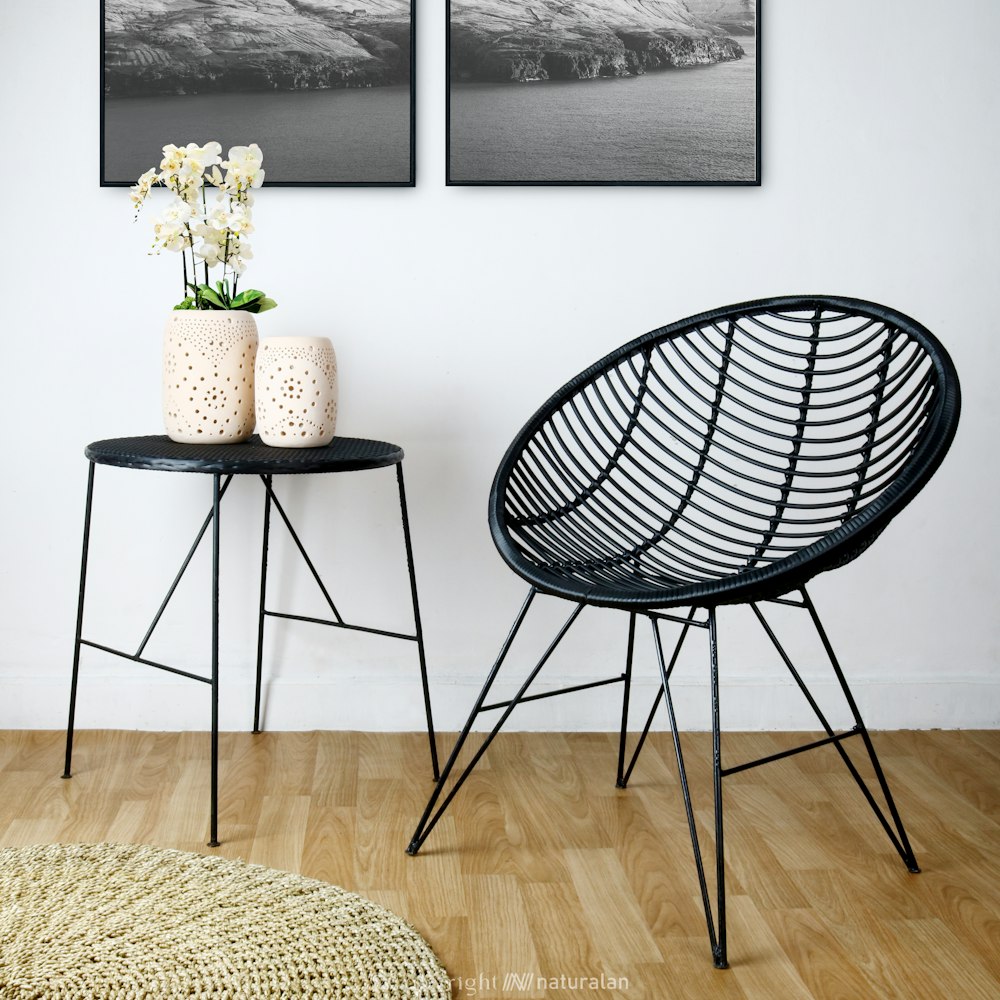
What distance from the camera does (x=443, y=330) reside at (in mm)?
2221

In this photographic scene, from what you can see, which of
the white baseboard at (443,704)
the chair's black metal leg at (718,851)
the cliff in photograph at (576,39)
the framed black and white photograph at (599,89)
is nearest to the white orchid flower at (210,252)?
the framed black and white photograph at (599,89)

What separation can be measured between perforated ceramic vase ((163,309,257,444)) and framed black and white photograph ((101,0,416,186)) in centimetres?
47

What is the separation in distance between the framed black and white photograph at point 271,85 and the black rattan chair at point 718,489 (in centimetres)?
74

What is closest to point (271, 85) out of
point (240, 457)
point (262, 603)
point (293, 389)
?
point (293, 389)

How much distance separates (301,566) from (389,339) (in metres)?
0.51

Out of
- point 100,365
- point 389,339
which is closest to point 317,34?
point 389,339

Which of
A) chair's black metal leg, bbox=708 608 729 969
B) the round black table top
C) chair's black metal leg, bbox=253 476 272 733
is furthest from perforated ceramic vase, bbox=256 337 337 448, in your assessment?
chair's black metal leg, bbox=708 608 729 969

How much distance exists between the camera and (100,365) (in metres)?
2.20

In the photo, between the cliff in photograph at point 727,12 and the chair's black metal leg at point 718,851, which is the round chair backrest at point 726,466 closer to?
the chair's black metal leg at point 718,851

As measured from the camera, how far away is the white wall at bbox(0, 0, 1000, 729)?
2.19m

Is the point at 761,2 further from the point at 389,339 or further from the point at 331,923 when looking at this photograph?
the point at 331,923

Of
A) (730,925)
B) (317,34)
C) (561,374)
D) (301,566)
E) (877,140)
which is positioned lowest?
(730,925)

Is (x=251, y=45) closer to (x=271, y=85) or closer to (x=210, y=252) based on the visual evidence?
(x=271, y=85)

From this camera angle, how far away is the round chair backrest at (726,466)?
1.39m
